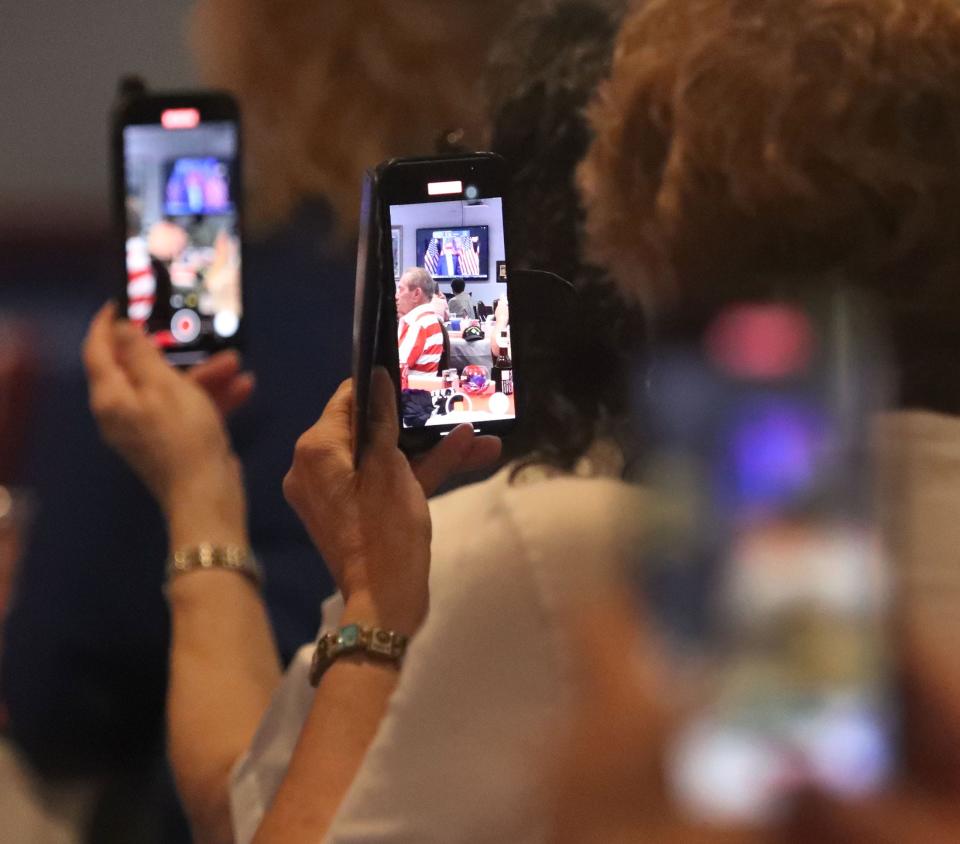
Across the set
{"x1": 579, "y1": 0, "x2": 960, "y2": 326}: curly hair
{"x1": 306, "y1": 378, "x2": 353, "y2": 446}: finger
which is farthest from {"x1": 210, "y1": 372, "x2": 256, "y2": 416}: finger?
{"x1": 579, "y1": 0, "x2": 960, "y2": 326}: curly hair

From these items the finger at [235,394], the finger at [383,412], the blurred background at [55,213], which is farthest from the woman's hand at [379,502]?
the blurred background at [55,213]

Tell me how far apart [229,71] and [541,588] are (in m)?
0.29

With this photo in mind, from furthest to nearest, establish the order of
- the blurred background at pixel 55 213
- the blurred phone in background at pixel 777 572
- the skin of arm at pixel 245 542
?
the blurred background at pixel 55 213 < the skin of arm at pixel 245 542 < the blurred phone in background at pixel 777 572

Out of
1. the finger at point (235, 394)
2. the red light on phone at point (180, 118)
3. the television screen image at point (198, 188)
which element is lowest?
the finger at point (235, 394)

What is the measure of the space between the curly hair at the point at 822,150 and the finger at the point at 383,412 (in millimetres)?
116

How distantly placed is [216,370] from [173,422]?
0.05 metres

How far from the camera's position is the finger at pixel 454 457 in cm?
48

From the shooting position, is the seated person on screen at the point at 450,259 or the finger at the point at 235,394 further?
the finger at the point at 235,394

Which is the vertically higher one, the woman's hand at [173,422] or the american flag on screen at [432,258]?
the american flag on screen at [432,258]

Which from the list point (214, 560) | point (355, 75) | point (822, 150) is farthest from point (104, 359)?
point (822, 150)

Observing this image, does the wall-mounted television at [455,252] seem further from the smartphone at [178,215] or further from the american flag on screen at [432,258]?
the smartphone at [178,215]

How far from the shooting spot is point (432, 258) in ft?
1.48

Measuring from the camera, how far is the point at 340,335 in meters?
0.53

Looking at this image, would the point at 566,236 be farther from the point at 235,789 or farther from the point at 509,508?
the point at 235,789
